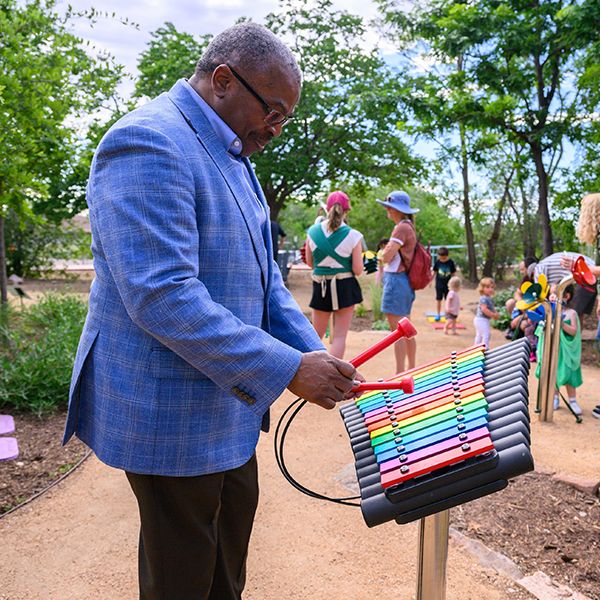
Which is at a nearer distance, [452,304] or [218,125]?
[218,125]

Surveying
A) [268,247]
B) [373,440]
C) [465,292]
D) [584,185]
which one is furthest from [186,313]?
[465,292]

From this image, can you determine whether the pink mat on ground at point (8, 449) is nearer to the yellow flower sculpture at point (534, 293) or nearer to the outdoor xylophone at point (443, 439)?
the outdoor xylophone at point (443, 439)

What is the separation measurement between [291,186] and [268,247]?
668 inches

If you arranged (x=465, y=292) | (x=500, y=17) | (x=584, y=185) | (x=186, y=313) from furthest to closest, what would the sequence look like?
1. (x=465, y=292)
2. (x=584, y=185)
3. (x=500, y=17)
4. (x=186, y=313)

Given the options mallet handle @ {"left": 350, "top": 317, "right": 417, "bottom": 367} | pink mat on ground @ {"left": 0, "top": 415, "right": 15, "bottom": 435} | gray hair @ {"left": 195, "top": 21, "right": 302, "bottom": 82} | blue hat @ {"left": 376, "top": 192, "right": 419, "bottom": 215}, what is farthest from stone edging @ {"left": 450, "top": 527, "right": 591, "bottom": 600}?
blue hat @ {"left": 376, "top": 192, "right": 419, "bottom": 215}

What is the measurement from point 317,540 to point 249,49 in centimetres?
234

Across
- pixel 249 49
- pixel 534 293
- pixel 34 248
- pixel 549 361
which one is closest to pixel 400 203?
pixel 534 293

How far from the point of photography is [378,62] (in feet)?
57.2

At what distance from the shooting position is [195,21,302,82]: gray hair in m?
1.57

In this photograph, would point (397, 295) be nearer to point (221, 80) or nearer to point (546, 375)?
point (546, 375)

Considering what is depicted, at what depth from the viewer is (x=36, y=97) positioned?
224 inches

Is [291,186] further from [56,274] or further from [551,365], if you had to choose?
[551,365]

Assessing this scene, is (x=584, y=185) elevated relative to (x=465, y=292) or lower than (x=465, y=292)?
elevated

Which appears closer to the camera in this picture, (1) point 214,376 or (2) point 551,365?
(1) point 214,376
